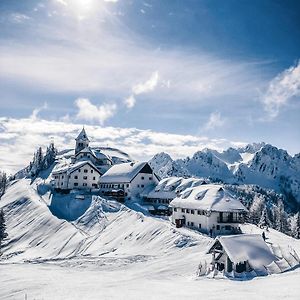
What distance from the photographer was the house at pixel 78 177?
9812cm

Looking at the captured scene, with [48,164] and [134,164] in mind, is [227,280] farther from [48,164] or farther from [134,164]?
[48,164]

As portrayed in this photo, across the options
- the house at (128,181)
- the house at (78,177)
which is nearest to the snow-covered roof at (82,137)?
the house at (78,177)

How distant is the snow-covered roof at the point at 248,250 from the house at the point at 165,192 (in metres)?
42.1

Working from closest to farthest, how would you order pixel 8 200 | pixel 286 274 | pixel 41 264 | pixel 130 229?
pixel 286 274
pixel 41 264
pixel 130 229
pixel 8 200

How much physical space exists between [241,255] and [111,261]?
17150 mm

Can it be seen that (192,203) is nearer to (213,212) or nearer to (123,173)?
(213,212)

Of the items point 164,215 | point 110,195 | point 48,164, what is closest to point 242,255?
point 164,215

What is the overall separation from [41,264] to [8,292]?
609 inches

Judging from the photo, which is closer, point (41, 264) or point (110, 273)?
point (110, 273)

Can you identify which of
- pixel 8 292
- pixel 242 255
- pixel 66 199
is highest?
pixel 66 199

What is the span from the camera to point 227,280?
3500 centimetres

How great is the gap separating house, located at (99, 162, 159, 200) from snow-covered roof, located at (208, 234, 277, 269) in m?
50.2

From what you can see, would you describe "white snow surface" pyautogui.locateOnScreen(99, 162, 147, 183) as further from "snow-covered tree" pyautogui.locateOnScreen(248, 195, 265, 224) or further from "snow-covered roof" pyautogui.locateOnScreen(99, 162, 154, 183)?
"snow-covered tree" pyautogui.locateOnScreen(248, 195, 265, 224)

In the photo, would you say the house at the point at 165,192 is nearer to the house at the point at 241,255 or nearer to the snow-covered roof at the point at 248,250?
the house at the point at 241,255
